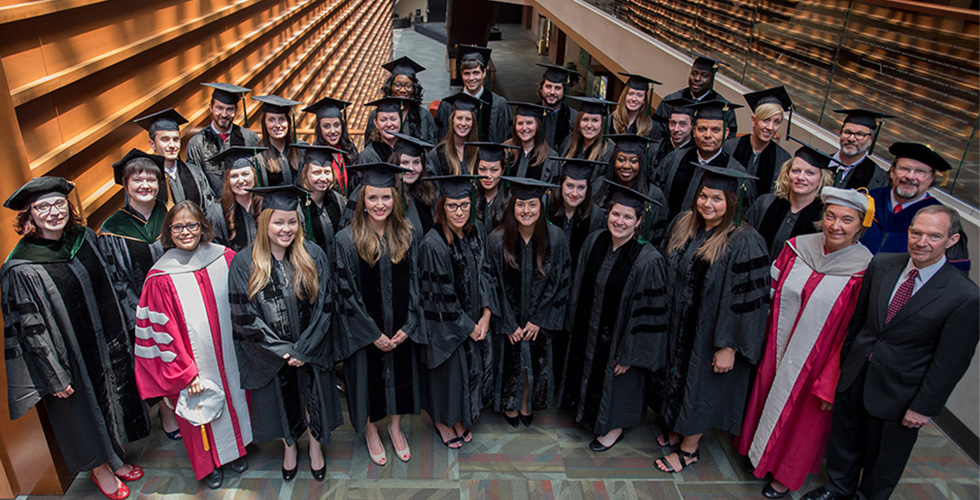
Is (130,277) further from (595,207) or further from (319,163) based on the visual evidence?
(595,207)

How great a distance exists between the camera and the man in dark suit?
2484 mm

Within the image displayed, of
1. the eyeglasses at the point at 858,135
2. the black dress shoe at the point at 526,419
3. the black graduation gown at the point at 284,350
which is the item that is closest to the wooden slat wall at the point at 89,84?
the black graduation gown at the point at 284,350

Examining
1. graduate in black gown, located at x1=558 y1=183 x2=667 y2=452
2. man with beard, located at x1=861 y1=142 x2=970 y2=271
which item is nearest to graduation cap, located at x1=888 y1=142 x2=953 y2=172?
man with beard, located at x1=861 y1=142 x2=970 y2=271

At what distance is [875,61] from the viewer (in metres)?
4.43

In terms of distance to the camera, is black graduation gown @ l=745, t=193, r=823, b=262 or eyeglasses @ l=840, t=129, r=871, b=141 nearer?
black graduation gown @ l=745, t=193, r=823, b=262

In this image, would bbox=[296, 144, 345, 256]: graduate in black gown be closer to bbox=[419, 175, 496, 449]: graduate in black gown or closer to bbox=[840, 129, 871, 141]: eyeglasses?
bbox=[419, 175, 496, 449]: graduate in black gown

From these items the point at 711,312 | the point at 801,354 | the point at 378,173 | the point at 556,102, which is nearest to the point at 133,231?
the point at 378,173

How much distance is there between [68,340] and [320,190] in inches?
59.7

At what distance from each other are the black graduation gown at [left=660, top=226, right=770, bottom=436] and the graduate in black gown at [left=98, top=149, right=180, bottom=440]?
2767mm

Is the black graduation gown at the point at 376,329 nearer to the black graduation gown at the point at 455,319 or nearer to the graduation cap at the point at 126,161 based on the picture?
the black graduation gown at the point at 455,319

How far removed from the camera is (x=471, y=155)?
14.2 feet

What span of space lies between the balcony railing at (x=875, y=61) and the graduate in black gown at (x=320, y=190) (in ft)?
12.5

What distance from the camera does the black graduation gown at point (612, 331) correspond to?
310cm

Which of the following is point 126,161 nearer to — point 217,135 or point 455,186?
point 217,135
